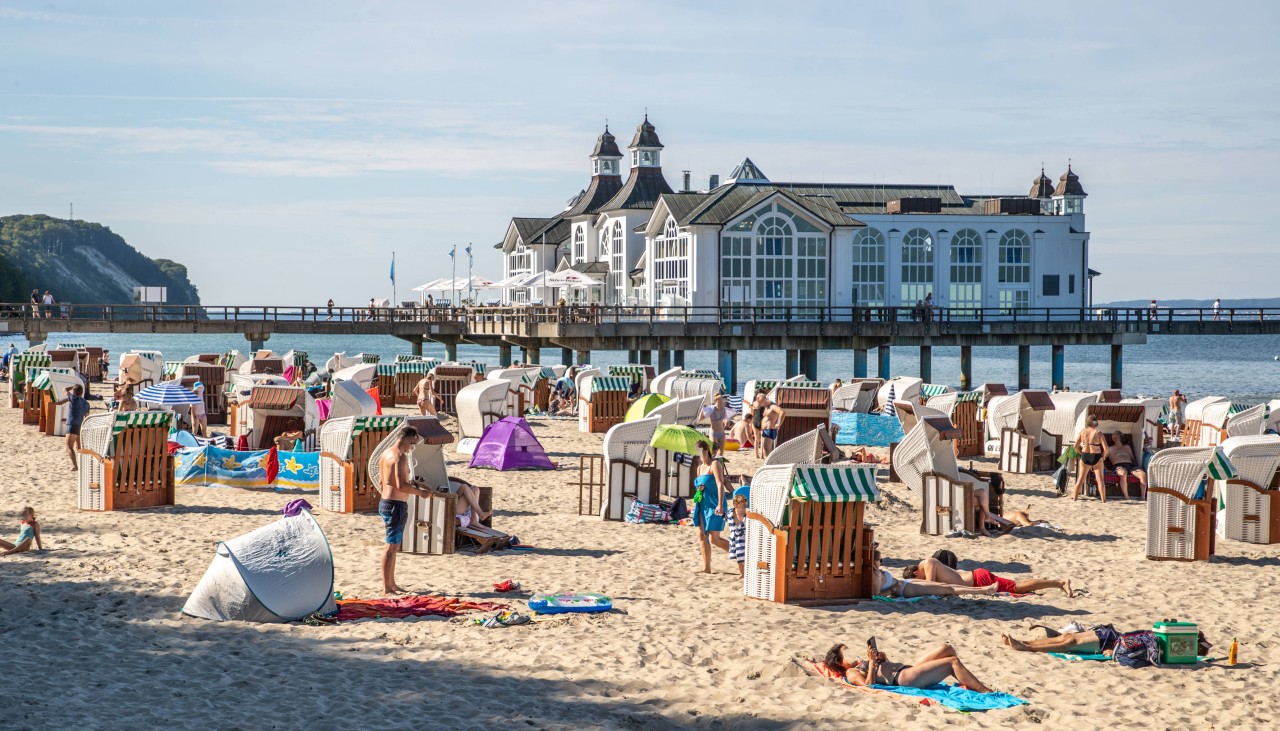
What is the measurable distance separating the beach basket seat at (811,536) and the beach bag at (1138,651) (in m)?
2.07

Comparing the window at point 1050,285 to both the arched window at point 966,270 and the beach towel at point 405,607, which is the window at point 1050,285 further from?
the beach towel at point 405,607

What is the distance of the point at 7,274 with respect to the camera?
98.6 metres

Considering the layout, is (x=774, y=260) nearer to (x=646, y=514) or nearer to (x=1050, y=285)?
(x=1050, y=285)

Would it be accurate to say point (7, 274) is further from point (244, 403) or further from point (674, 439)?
point (674, 439)

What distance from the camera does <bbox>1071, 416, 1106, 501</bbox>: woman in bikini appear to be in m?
16.1

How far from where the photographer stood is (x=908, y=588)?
10094 mm

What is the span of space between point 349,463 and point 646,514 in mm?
3184

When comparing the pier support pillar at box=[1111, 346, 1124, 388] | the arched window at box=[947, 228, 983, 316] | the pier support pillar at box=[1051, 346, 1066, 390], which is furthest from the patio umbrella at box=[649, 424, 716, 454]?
the pier support pillar at box=[1051, 346, 1066, 390]

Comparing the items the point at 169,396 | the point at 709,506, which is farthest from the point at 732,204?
the point at 709,506

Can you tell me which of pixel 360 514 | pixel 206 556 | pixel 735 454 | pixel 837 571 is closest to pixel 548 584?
pixel 837 571

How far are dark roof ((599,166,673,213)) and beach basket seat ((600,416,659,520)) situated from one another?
42.1 meters

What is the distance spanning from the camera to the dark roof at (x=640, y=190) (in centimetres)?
5656

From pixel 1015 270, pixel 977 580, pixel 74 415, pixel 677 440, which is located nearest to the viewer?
pixel 977 580

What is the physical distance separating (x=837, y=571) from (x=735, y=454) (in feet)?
34.0
